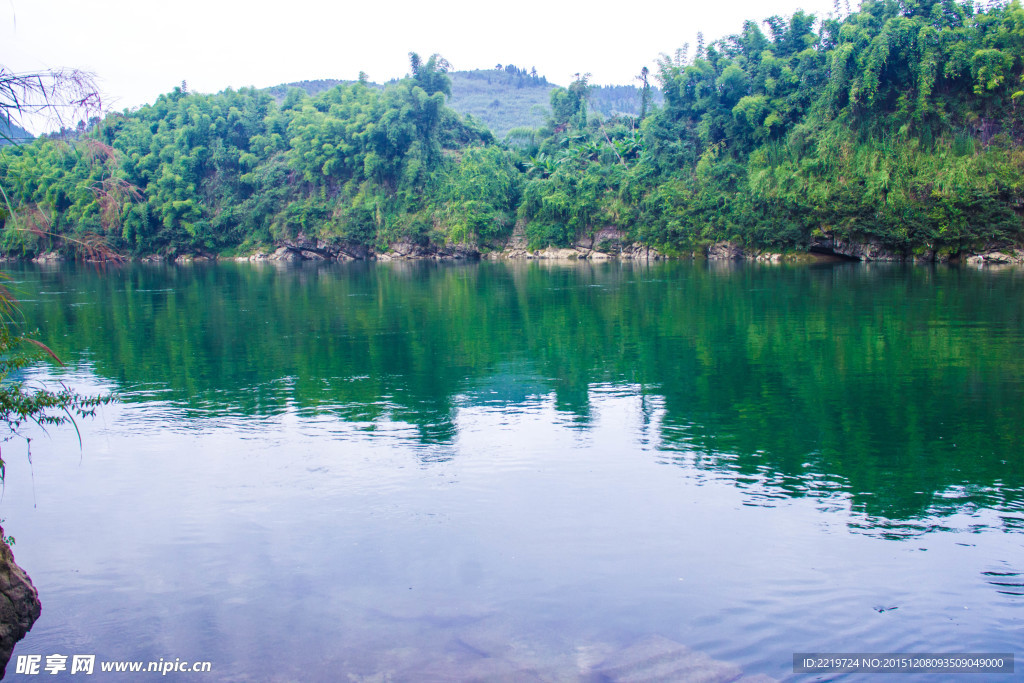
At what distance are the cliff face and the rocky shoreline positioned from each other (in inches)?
1775

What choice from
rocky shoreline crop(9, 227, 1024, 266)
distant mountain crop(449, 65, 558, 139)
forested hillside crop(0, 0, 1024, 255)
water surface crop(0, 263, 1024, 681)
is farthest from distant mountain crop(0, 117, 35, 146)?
distant mountain crop(449, 65, 558, 139)

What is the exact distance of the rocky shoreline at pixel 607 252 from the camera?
139 ft

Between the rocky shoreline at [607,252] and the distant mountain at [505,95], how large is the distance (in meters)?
59.3

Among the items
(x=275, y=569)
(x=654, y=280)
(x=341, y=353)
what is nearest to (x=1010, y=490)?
(x=275, y=569)

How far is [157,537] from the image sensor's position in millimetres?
8188

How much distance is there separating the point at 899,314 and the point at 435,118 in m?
54.9

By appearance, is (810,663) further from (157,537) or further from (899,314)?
(899,314)

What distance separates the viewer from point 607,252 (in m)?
59.9

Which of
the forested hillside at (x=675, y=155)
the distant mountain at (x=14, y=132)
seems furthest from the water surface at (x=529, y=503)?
the forested hillside at (x=675, y=155)

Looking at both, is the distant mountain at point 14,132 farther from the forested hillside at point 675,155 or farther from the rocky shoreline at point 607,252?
the rocky shoreline at point 607,252

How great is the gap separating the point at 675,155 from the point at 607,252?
8780mm

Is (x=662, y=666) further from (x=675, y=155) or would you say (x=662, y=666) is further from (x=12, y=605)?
(x=675, y=155)

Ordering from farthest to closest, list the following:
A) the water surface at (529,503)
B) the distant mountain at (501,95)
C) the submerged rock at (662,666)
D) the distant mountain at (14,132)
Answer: the distant mountain at (501,95) < the water surface at (529,503) < the submerged rock at (662,666) < the distant mountain at (14,132)

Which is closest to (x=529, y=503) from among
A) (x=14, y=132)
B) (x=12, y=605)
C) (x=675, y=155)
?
(x=12, y=605)
